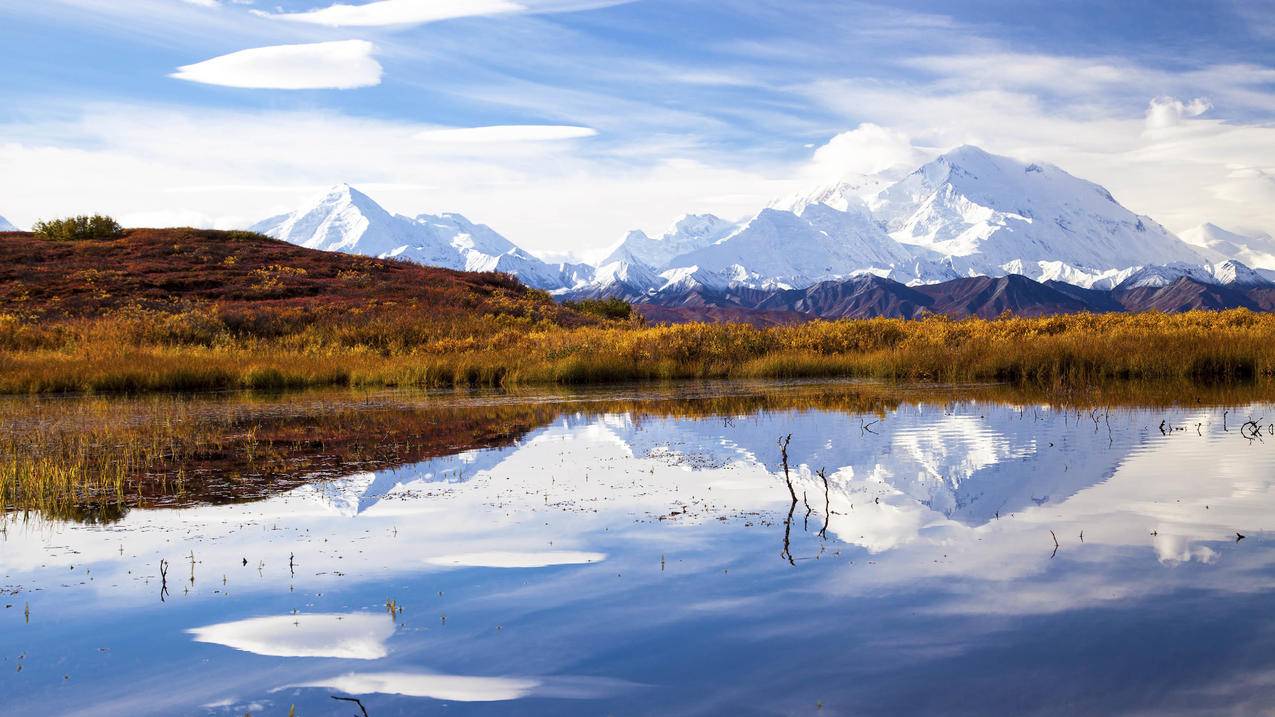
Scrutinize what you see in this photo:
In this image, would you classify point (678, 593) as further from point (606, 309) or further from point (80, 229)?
point (80, 229)

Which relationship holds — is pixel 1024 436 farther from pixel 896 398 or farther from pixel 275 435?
pixel 275 435

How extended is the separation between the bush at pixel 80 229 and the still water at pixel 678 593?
5849cm

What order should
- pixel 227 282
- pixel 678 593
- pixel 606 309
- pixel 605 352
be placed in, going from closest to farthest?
pixel 678 593, pixel 605 352, pixel 227 282, pixel 606 309

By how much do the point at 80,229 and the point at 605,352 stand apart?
4418cm

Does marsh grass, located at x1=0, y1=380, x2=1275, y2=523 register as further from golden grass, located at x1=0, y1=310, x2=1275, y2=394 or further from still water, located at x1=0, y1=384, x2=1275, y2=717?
golden grass, located at x1=0, y1=310, x2=1275, y2=394

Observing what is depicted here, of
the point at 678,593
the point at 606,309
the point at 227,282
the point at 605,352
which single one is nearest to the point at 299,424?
the point at 678,593

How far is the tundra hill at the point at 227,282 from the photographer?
4803 centimetres

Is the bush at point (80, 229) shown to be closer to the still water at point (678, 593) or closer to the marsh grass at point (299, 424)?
the marsh grass at point (299, 424)

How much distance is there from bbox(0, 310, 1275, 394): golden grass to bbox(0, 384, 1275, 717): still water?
17138 millimetres

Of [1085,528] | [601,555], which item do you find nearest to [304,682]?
[601,555]

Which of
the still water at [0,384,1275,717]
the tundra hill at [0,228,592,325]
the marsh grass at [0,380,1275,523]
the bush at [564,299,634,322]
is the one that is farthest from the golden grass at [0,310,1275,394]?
the bush at [564,299,634,322]

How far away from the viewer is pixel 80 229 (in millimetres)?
65062

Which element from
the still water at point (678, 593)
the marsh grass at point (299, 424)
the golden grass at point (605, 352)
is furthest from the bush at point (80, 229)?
the still water at point (678, 593)

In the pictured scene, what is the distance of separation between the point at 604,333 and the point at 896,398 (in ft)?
58.8
